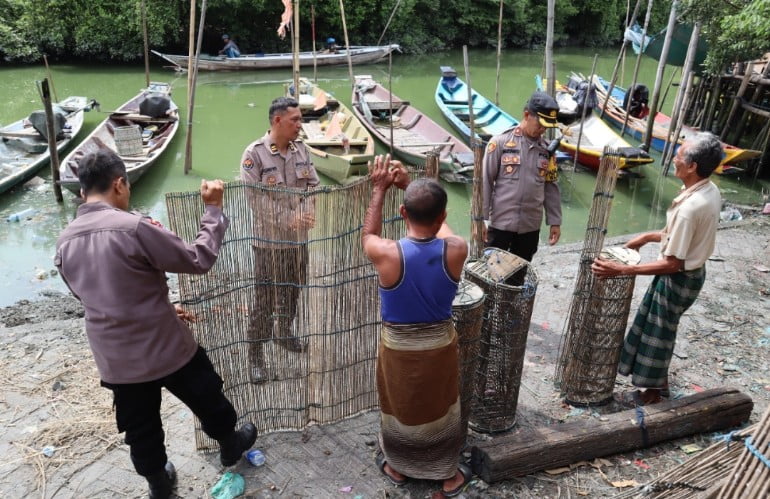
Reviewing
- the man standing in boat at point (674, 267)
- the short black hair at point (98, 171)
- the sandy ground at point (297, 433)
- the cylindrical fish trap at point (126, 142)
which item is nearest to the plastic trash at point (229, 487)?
the sandy ground at point (297, 433)

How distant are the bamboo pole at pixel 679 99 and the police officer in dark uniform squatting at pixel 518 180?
21.8ft

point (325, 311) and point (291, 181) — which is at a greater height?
point (291, 181)

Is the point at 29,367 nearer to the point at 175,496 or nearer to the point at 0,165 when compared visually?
the point at 175,496

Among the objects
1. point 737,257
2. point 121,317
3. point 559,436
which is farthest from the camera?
point 737,257

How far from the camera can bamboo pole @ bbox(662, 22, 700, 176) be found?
30.7 feet

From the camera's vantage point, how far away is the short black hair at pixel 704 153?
300 centimetres

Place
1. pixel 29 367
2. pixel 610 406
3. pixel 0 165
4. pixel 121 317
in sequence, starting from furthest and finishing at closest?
pixel 0 165
pixel 29 367
pixel 610 406
pixel 121 317

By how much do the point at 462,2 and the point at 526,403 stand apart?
2513cm

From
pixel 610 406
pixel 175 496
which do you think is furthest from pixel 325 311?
pixel 610 406

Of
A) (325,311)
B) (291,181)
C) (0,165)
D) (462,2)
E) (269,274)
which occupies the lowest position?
(0,165)

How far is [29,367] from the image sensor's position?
4113 millimetres

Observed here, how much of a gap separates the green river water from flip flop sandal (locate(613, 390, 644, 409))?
4.51 metres

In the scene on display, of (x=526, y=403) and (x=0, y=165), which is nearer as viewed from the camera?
(x=526, y=403)

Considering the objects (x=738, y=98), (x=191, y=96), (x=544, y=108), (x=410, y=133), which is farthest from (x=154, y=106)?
(x=738, y=98)
